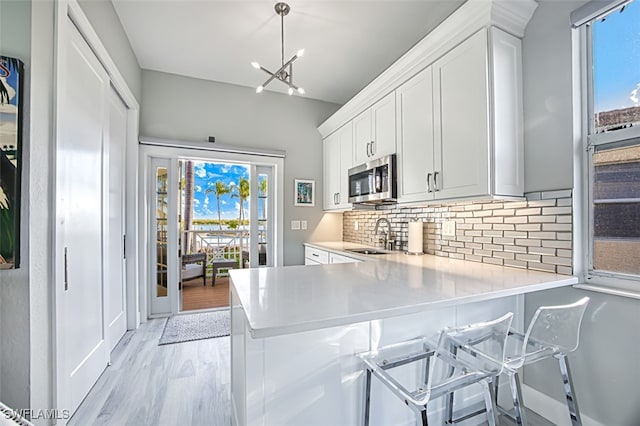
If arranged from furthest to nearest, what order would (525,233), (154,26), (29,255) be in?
(154,26), (525,233), (29,255)

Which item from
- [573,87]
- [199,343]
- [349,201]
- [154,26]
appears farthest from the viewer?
[349,201]

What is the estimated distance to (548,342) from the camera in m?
1.34

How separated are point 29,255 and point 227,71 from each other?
268cm

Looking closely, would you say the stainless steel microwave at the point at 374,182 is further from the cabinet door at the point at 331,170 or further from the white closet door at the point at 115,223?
the white closet door at the point at 115,223

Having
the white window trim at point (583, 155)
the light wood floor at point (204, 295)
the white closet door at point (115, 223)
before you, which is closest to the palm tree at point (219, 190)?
the light wood floor at point (204, 295)

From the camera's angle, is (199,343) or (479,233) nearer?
(479,233)

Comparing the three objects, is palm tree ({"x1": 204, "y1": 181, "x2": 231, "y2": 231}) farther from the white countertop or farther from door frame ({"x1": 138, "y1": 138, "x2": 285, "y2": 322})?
the white countertop

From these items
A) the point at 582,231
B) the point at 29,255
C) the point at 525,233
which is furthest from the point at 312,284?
the point at 582,231

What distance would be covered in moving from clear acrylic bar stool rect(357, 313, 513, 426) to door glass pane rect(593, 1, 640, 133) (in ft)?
4.03

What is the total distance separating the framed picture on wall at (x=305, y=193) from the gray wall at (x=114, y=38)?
2093mm

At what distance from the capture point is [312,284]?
127 centimetres

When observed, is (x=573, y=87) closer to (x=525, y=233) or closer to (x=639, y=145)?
(x=639, y=145)

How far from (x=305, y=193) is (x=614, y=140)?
9.76ft

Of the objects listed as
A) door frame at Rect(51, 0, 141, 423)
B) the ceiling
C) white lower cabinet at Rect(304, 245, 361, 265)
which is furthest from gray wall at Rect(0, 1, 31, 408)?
white lower cabinet at Rect(304, 245, 361, 265)
